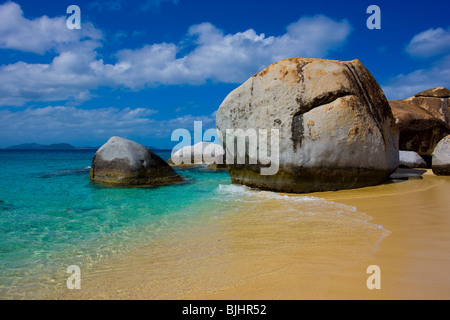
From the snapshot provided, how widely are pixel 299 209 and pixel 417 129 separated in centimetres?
924

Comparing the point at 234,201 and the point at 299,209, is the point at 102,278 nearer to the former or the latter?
the point at 299,209

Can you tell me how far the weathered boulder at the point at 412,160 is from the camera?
34.7ft

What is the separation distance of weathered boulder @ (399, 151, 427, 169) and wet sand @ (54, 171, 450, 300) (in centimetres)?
732

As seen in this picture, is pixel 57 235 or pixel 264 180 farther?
pixel 264 180

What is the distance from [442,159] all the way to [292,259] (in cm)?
760

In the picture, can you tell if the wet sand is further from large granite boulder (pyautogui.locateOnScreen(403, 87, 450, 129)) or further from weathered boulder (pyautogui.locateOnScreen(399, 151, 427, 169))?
large granite boulder (pyautogui.locateOnScreen(403, 87, 450, 129))

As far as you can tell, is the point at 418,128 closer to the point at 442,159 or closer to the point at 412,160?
the point at 412,160

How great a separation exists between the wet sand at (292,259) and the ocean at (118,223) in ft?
0.13

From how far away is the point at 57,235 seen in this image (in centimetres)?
377

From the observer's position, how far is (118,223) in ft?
14.3

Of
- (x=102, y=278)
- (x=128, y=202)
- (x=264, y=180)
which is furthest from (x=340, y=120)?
(x=102, y=278)

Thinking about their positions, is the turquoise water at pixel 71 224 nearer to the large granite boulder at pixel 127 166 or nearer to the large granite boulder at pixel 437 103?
the large granite boulder at pixel 127 166
